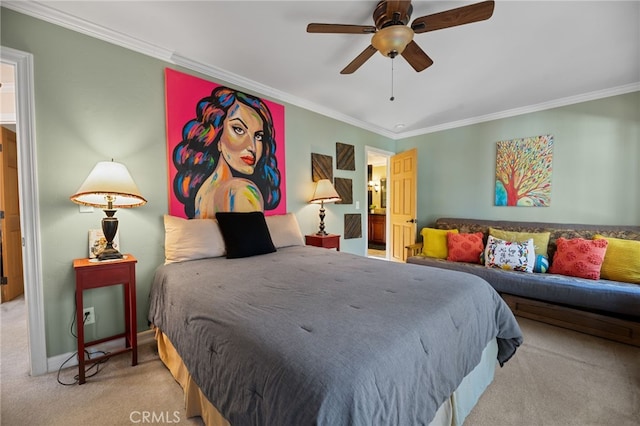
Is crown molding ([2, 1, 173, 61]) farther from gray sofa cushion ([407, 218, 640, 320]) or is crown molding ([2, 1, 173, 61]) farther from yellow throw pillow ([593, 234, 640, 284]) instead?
yellow throw pillow ([593, 234, 640, 284])

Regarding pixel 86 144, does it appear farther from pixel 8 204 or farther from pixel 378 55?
pixel 378 55

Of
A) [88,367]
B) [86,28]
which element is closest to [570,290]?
[88,367]

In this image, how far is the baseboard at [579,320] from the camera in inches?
85.2

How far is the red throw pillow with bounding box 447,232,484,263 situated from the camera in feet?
10.8

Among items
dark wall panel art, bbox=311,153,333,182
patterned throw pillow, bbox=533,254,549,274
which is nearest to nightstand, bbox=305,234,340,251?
dark wall panel art, bbox=311,153,333,182

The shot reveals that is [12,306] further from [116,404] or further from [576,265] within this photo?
[576,265]

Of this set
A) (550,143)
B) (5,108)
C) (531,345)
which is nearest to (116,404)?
(531,345)

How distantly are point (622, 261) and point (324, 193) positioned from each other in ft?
9.98

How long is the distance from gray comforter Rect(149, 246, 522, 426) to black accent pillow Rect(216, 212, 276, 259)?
0.44m

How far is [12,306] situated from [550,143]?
664 centimetres

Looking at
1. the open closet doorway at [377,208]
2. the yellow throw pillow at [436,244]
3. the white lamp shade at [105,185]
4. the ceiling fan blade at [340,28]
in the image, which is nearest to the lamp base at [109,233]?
the white lamp shade at [105,185]

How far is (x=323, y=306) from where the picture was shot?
3.94 ft

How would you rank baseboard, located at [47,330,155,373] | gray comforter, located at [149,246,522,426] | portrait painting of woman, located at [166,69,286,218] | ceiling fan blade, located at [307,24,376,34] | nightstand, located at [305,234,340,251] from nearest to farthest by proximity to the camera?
gray comforter, located at [149,246,522,426]
ceiling fan blade, located at [307,24,376,34]
baseboard, located at [47,330,155,373]
portrait painting of woman, located at [166,69,286,218]
nightstand, located at [305,234,340,251]

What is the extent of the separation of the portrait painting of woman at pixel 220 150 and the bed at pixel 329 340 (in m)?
0.84
